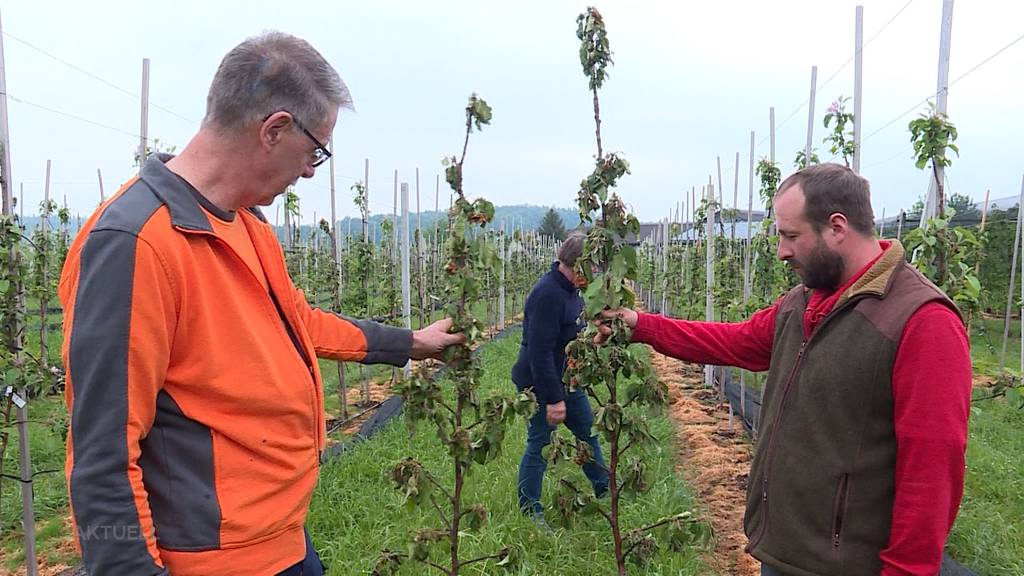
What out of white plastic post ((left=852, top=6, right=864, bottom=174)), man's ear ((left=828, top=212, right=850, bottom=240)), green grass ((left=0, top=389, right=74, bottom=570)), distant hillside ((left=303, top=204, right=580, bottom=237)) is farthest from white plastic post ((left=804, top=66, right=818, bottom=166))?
green grass ((left=0, top=389, right=74, bottom=570))

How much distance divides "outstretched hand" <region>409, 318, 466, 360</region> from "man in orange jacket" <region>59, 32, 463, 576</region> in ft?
2.08

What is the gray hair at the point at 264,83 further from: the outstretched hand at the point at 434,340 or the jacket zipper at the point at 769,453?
the jacket zipper at the point at 769,453

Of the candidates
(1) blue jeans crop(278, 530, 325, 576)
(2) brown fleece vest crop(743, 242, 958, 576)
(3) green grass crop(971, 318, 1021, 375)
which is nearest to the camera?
(1) blue jeans crop(278, 530, 325, 576)

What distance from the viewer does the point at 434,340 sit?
2.40 meters

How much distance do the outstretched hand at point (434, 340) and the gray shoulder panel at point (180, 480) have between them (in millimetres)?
1001

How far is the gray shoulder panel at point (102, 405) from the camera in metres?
1.22

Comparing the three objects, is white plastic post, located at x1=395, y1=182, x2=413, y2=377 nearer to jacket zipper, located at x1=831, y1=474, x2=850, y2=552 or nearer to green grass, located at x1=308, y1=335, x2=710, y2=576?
green grass, located at x1=308, y1=335, x2=710, y2=576

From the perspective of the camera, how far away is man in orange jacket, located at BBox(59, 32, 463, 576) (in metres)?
1.24

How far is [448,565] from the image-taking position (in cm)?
379

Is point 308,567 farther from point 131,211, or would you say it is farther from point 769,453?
point 769,453

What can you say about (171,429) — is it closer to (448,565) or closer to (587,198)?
(587,198)

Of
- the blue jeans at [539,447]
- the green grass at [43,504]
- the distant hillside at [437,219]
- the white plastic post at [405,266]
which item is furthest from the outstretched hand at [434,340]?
the white plastic post at [405,266]

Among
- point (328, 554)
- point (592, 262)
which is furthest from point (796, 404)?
point (328, 554)

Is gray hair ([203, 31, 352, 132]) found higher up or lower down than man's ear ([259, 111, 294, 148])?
higher up
